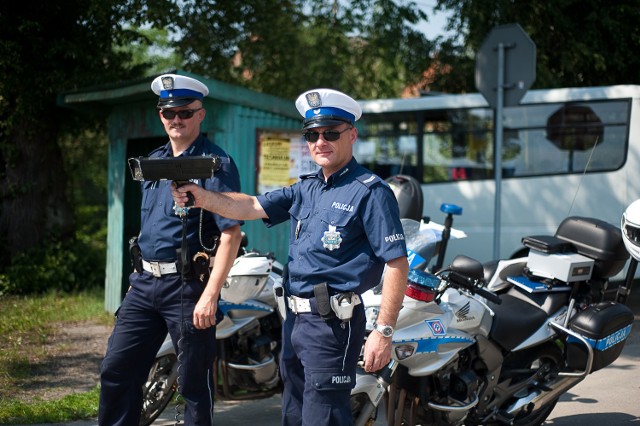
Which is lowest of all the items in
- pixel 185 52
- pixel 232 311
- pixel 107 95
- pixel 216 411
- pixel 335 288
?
pixel 216 411

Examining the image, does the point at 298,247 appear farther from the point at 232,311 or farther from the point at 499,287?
the point at 499,287

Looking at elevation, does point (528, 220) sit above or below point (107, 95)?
below

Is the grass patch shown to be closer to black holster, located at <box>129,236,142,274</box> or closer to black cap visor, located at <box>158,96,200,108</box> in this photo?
black holster, located at <box>129,236,142,274</box>

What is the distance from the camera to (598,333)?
493 centimetres

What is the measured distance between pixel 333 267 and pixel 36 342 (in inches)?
193

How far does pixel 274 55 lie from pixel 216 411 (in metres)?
8.08

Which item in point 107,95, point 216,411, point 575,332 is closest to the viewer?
point 575,332

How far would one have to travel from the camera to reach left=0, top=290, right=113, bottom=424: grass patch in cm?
551

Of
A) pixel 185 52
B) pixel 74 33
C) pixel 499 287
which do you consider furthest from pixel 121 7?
pixel 499 287

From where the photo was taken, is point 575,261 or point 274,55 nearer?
point 575,261

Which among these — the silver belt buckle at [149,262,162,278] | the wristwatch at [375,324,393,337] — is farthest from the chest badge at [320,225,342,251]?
the silver belt buckle at [149,262,162,278]

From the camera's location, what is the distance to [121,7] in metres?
10.4

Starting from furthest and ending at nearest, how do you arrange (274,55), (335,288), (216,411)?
(274,55) < (216,411) < (335,288)

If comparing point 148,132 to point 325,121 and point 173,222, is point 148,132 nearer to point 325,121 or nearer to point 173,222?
point 173,222
